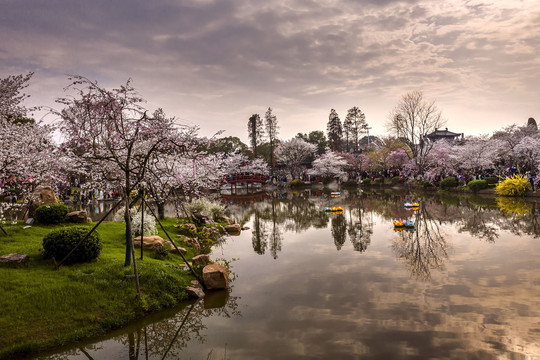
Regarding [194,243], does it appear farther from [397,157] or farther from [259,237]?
[397,157]

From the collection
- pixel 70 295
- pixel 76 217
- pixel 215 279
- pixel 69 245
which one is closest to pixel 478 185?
pixel 215 279

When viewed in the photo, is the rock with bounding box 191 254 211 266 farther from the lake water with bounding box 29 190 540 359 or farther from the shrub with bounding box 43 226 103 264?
the shrub with bounding box 43 226 103 264

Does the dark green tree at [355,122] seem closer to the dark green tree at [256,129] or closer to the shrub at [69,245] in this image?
the dark green tree at [256,129]

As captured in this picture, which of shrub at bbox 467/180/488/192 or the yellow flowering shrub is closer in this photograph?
the yellow flowering shrub

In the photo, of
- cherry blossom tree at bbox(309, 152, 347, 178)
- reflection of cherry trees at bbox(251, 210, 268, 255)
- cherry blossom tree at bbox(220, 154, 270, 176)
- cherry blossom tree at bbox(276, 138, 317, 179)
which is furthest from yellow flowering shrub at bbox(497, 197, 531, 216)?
cherry blossom tree at bbox(220, 154, 270, 176)

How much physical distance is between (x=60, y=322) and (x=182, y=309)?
319cm

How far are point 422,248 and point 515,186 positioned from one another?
23478 mm

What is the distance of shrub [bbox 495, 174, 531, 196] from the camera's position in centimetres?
3225

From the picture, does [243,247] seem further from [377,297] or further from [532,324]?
[532,324]

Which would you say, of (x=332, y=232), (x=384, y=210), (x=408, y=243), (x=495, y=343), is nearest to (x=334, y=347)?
(x=495, y=343)

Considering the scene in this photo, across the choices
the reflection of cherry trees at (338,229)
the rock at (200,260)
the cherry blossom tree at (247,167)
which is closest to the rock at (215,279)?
the rock at (200,260)

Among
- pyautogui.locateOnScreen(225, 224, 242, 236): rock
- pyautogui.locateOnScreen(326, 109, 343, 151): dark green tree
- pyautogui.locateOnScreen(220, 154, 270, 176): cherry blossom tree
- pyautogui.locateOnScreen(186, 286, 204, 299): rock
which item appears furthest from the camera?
pyautogui.locateOnScreen(326, 109, 343, 151): dark green tree

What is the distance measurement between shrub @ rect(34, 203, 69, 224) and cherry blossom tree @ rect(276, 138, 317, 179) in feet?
199

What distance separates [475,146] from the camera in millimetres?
48938
